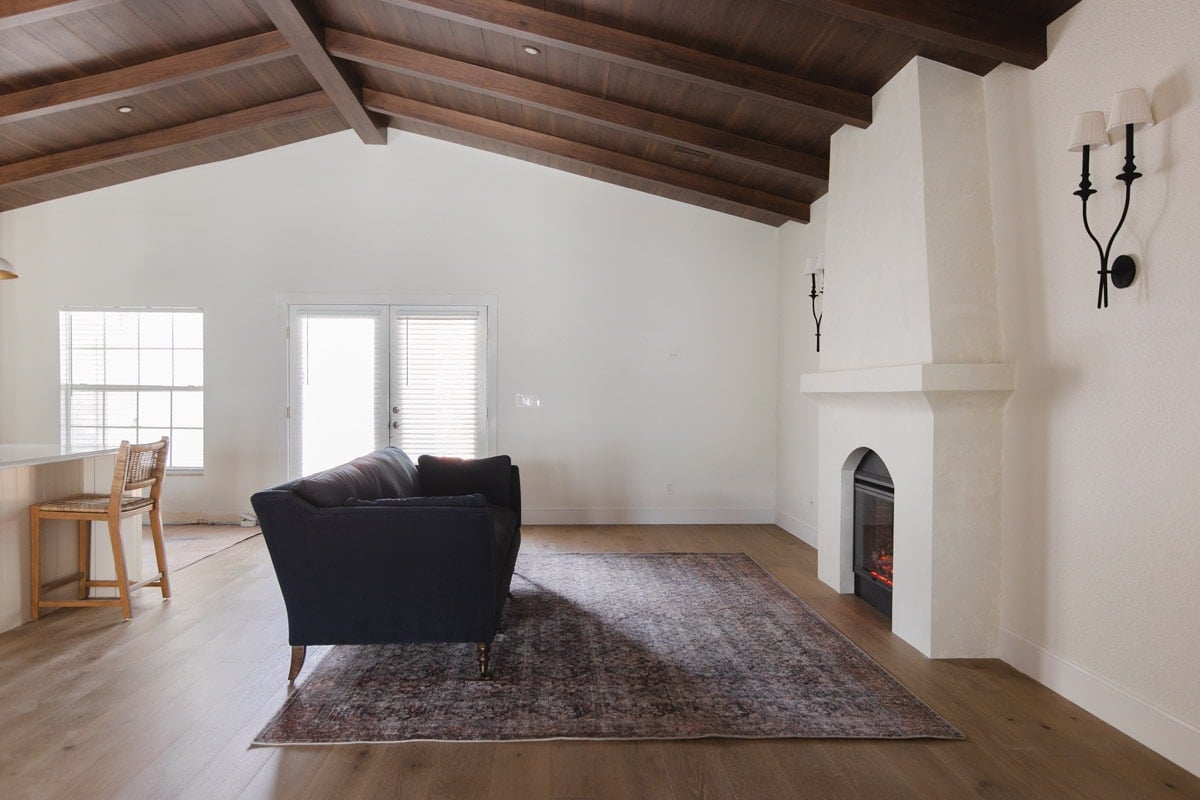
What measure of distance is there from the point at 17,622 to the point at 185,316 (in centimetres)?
355

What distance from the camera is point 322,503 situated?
116 inches

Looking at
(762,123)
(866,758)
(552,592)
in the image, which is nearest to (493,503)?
(552,592)

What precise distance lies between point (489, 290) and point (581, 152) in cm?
155

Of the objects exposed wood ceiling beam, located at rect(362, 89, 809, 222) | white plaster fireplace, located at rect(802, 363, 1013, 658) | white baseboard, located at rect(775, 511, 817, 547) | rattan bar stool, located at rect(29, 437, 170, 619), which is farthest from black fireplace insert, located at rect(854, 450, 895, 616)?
rattan bar stool, located at rect(29, 437, 170, 619)

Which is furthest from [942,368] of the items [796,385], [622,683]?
[796,385]

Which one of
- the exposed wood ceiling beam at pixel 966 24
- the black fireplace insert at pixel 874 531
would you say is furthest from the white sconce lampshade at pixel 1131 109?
the black fireplace insert at pixel 874 531

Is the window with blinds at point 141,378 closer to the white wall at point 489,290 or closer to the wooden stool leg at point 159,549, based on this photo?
the white wall at point 489,290

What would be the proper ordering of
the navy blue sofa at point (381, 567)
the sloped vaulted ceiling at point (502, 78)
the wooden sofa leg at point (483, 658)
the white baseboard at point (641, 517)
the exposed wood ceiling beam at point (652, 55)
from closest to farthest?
the navy blue sofa at point (381, 567) → the wooden sofa leg at point (483, 658) → the sloped vaulted ceiling at point (502, 78) → the exposed wood ceiling beam at point (652, 55) → the white baseboard at point (641, 517)

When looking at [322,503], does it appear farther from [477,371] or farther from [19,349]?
[19,349]

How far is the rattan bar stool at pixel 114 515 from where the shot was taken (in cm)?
377

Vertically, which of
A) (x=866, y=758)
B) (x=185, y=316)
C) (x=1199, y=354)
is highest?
(x=185, y=316)

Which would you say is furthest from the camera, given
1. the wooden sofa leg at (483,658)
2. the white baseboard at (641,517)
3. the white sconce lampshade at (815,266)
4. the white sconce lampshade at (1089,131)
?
the white baseboard at (641,517)

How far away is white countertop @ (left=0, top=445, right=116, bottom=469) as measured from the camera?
11.7 ft

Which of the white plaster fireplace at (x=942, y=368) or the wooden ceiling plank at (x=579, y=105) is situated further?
the wooden ceiling plank at (x=579, y=105)
